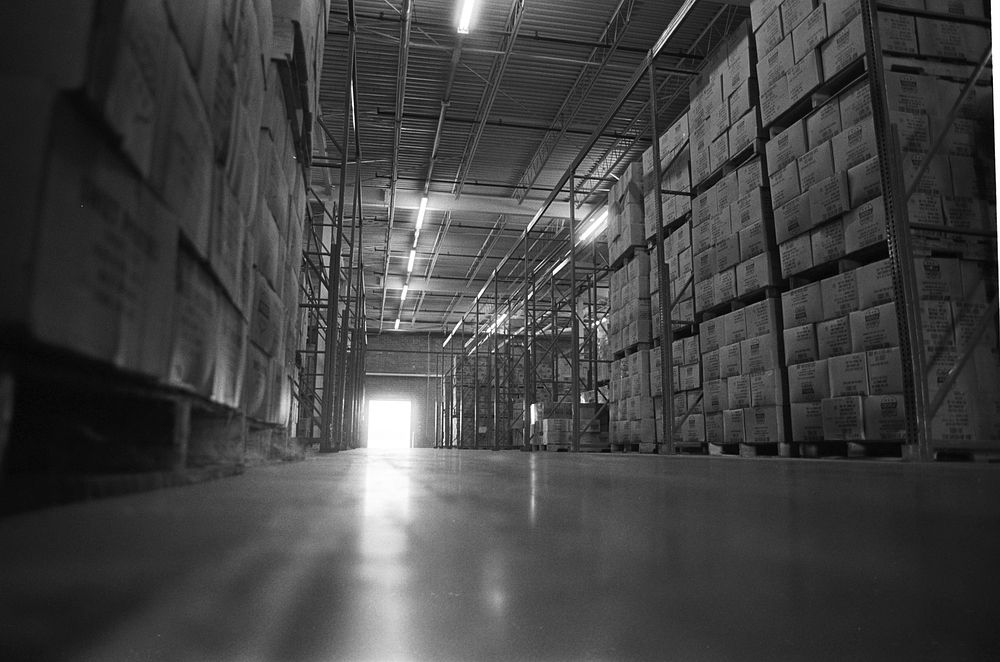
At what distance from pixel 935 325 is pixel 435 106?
7636 mm

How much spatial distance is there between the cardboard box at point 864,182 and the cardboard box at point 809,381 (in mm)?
999

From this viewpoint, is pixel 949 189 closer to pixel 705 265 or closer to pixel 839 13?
pixel 839 13

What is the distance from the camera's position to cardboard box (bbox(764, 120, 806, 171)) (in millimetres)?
4516

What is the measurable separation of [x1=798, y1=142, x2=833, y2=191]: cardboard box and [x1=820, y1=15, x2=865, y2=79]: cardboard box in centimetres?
47

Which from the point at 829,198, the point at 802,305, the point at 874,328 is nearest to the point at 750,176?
the point at 829,198

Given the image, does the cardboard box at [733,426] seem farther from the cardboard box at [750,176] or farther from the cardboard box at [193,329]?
the cardboard box at [193,329]

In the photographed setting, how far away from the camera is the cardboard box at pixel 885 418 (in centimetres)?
366

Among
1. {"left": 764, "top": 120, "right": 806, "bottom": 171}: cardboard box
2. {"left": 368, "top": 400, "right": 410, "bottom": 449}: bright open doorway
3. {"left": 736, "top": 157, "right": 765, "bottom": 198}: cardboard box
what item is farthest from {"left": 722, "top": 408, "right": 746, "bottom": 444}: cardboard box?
{"left": 368, "top": 400, "right": 410, "bottom": 449}: bright open doorway

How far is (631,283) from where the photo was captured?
7340mm

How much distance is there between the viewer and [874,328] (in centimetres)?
382

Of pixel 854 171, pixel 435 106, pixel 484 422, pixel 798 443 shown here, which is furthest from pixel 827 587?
pixel 484 422

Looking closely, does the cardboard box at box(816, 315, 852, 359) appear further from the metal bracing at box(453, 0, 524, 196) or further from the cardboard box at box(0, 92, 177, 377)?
the metal bracing at box(453, 0, 524, 196)

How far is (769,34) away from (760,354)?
2345 mm

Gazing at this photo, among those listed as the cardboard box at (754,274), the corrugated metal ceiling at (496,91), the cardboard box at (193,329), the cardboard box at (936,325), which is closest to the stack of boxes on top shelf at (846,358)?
the cardboard box at (936,325)
